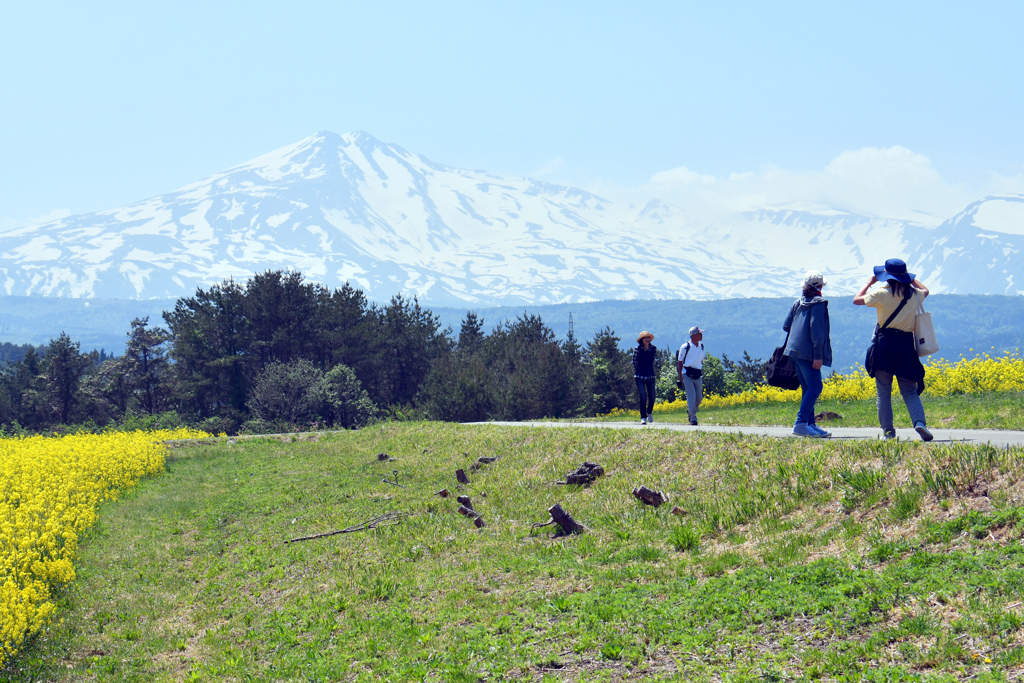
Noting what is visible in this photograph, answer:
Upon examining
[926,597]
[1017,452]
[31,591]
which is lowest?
[31,591]

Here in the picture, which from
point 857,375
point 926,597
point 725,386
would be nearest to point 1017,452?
point 926,597

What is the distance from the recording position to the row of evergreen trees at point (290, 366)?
159 feet

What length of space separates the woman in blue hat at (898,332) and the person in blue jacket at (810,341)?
85 cm

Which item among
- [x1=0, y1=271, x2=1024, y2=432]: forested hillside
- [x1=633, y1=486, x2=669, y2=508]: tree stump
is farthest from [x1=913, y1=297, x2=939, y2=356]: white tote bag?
[x1=0, y1=271, x2=1024, y2=432]: forested hillside

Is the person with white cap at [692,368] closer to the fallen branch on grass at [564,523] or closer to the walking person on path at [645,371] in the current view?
the walking person on path at [645,371]

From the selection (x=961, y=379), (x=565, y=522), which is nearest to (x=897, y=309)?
(x=565, y=522)

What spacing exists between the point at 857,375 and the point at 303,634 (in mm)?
24221

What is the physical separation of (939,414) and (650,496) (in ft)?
26.1

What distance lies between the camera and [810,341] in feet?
37.1

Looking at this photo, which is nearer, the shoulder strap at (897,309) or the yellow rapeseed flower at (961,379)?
the shoulder strap at (897,309)

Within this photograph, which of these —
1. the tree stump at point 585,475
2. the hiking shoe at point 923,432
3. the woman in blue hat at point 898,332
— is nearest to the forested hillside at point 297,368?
the tree stump at point 585,475

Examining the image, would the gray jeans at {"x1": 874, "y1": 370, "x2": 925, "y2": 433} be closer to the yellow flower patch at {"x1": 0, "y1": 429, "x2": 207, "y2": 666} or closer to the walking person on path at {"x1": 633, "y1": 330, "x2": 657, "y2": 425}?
the walking person on path at {"x1": 633, "y1": 330, "x2": 657, "y2": 425}

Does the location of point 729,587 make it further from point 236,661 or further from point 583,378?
point 583,378

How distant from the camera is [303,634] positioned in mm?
8633
